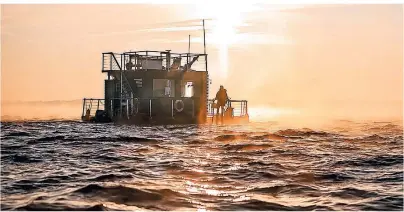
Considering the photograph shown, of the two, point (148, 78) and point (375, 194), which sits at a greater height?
point (148, 78)

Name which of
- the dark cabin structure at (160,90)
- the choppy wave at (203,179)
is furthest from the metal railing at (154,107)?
the choppy wave at (203,179)

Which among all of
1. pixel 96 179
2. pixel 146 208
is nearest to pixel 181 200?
pixel 146 208

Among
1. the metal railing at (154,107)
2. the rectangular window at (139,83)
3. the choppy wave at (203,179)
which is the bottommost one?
the choppy wave at (203,179)

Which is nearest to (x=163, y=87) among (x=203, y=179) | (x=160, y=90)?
(x=160, y=90)

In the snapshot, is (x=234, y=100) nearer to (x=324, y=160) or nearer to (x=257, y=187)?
(x=324, y=160)

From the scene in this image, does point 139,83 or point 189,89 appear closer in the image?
point 139,83

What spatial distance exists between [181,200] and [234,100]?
133 ft

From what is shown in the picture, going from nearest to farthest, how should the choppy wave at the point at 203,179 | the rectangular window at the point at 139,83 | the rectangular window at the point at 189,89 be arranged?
the choppy wave at the point at 203,179, the rectangular window at the point at 139,83, the rectangular window at the point at 189,89

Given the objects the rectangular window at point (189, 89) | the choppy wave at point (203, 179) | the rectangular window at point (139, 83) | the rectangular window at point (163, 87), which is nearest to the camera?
the choppy wave at point (203, 179)

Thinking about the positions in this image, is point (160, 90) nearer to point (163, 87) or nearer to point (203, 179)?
point (163, 87)

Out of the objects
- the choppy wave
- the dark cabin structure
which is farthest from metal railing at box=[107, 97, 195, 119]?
the choppy wave

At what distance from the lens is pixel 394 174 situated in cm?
1308

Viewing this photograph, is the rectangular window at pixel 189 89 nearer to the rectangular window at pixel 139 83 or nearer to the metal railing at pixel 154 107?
the metal railing at pixel 154 107

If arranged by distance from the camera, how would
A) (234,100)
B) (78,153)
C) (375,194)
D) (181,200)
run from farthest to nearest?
(234,100) < (78,153) < (375,194) < (181,200)
